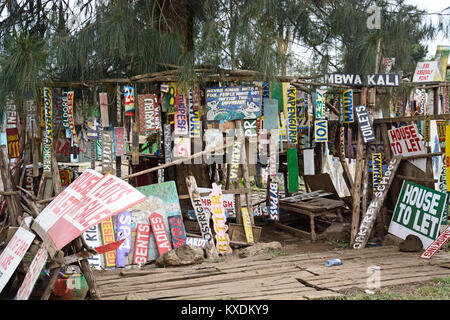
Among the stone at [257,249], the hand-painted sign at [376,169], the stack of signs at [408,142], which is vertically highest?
the stack of signs at [408,142]

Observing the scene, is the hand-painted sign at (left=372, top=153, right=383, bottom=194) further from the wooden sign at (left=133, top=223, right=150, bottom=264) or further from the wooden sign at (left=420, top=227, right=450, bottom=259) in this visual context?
the wooden sign at (left=133, top=223, right=150, bottom=264)

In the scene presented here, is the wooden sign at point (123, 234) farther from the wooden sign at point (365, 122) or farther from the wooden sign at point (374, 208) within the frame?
the wooden sign at point (365, 122)

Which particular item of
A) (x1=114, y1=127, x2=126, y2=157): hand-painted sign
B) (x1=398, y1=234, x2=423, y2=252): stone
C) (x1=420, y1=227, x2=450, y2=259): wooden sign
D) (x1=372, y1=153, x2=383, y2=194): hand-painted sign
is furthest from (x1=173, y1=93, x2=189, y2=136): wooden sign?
(x1=420, y1=227, x2=450, y2=259): wooden sign

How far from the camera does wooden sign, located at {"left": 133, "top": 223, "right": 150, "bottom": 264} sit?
22.3 ft

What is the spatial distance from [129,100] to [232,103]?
159cm

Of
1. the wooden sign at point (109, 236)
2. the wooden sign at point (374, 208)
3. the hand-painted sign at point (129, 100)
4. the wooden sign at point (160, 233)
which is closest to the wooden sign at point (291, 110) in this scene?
the wooden sign at point (374, 208)

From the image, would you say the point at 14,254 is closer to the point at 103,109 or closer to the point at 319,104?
the point at 103,109

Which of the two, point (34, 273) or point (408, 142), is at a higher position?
point (408, 142)

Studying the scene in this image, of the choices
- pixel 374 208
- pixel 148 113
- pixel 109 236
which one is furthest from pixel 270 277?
pixel 148 113

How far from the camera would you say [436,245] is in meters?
6.57

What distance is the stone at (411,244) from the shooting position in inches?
275

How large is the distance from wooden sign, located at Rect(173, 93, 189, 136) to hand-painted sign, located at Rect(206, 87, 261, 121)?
0.42 m

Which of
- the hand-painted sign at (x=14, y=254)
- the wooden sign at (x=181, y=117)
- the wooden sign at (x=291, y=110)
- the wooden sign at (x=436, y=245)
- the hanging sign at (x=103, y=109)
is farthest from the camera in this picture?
the wooden sign at (x=291, y=110)

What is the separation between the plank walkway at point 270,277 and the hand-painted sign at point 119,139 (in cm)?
182
